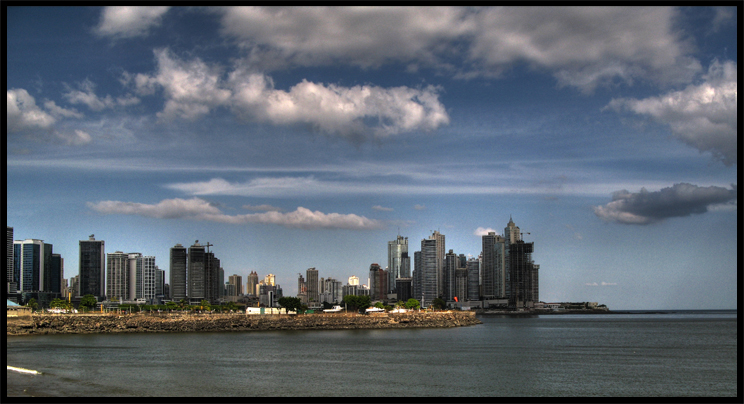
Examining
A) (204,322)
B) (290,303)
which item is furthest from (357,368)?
(290,303)

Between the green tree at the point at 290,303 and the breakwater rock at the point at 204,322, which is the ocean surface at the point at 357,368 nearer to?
the breakwater rock at the point at 204,322

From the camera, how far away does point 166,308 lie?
419 ft

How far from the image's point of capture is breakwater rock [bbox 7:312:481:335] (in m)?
89.2

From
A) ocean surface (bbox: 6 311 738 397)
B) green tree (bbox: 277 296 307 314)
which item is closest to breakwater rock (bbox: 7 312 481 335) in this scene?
ocean surface (bbox: 6 311 738 397)

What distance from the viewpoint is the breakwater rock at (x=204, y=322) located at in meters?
89.2

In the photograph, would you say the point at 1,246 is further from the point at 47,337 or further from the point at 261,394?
the point at 47,337

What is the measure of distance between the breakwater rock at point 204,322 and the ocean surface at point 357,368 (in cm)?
916

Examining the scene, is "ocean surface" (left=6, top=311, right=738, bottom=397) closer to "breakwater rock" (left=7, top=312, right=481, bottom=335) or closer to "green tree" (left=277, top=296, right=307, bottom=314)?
"breakwater rock" (left=7, top=312, right=481, bottom=335)

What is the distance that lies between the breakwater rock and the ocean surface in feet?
30.1

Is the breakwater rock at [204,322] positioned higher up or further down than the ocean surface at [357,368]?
further down

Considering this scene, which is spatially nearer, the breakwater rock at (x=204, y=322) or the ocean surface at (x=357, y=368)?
the ocean surface at (x=357, y=368)

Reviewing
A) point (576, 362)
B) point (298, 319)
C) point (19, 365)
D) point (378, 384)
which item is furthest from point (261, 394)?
point (298, 319)

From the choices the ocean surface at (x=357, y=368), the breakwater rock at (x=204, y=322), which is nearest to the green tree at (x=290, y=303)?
the breakwater rock at (x=204, y=322)

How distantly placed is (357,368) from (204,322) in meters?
57.2
